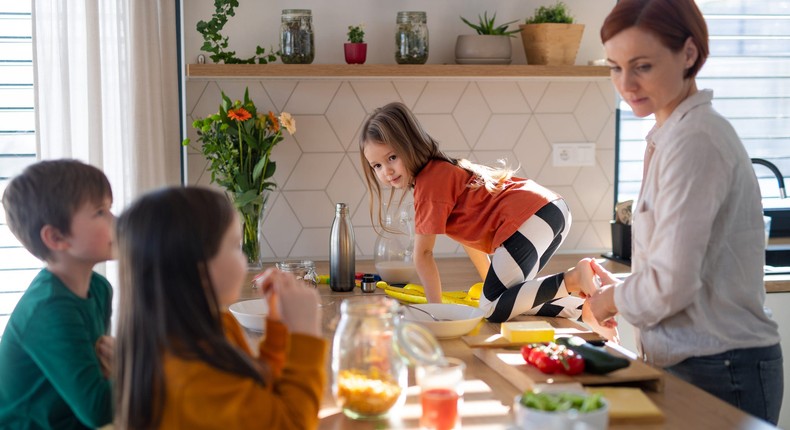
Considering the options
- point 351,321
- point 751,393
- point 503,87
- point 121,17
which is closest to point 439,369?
point 351,321

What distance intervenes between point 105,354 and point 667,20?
1127mm

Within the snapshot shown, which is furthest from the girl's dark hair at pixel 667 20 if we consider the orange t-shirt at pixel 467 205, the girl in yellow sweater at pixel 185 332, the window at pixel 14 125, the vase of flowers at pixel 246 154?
the vase of flowers at pixel 246 154

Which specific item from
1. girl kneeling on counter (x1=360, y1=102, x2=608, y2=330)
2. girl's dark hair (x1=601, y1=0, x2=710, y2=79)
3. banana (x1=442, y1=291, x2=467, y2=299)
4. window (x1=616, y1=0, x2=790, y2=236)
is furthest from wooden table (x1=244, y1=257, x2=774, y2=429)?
window (x1=616, y1=0, x2=790, y2=236)

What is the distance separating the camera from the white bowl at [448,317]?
177 centimetres

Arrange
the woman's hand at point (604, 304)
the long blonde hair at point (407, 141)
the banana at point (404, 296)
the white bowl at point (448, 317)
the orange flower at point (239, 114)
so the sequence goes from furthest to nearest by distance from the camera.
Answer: the orange flower at point (239, 114) < the long blonde hair at point (407, 141) < the banana at point (404, 296) < the white bowl at point (448, 317) < the woman's hand at point (604, 304)

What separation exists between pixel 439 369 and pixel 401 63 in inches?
75.3

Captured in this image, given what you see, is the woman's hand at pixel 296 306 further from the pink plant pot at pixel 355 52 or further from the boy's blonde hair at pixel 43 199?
the pink plant pot at pixel 355 52

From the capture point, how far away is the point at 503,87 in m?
3.22

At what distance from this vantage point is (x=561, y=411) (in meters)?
1.14

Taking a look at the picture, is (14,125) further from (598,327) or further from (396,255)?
(598,327)

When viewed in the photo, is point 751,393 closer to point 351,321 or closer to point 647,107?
point 647,107

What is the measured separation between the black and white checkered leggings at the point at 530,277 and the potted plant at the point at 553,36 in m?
0.70

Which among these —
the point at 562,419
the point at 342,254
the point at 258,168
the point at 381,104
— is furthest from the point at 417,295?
the point at 562,419

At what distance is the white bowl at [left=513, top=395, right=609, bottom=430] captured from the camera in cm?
111
